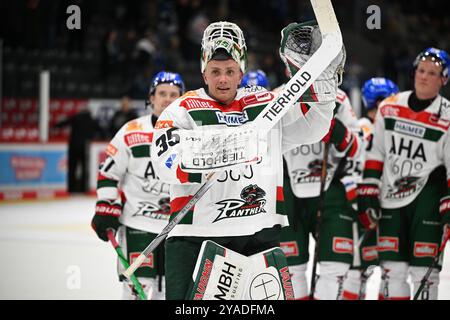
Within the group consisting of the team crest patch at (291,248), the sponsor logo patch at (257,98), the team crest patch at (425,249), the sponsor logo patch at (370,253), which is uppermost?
the sponsor logo patch at (257,98)

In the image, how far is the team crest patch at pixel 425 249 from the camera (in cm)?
479

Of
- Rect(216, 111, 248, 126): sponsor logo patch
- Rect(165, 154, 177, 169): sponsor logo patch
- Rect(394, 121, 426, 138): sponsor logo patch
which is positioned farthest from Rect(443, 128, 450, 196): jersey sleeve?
Rect(165, 154, 177, 169): sponsor logo patch

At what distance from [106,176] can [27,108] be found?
775 centimetres

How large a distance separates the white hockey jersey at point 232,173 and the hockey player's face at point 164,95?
1354 mm

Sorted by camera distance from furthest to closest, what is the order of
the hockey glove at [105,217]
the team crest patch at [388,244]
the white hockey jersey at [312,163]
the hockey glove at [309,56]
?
1. the white hockey jersey at [312,163]
2. the team crest patch at [388,244]
3. the hockey glove at [105,217]
4. the hockey glove at [309,56]

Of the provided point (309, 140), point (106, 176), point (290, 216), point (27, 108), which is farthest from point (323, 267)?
point (27, 108)

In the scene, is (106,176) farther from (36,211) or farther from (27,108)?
(27,108)

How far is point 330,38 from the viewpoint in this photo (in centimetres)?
314

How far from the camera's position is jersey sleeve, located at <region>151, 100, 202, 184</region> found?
3.13m

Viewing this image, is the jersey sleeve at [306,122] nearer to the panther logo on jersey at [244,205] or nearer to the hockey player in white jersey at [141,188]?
the panther logo on jersey at [244,205]

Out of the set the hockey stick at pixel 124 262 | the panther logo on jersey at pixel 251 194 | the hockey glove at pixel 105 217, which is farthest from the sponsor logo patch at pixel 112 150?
the panther logo on jersey at pixel 251 194

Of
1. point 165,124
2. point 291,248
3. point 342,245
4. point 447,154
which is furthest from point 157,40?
point 165,124

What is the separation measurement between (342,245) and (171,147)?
2.15 m

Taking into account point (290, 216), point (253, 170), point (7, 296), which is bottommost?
point (7, 296)
